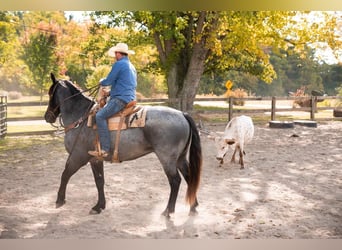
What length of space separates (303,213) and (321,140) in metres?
3.88

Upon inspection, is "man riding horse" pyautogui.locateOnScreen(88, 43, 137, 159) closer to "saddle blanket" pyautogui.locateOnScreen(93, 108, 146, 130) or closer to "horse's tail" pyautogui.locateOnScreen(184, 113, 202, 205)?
"saddle blanket" pyautogui.locateOnScreen(93, 108, 146, 130)

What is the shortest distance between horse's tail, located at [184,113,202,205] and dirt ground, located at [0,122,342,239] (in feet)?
0.74

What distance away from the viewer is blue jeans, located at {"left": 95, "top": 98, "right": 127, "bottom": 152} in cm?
382

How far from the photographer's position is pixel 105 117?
3830 millimetres

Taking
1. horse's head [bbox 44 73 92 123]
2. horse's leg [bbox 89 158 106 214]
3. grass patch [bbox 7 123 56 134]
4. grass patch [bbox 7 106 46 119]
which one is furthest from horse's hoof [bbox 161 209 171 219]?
grass patch [bbox 7 123 56 134]

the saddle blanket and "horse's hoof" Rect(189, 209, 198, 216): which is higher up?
the saddle blanket

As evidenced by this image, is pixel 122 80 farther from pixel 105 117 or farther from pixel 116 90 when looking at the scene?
pixel 105 117

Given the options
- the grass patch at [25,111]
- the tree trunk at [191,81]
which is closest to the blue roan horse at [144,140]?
the grass patch at [25,111]

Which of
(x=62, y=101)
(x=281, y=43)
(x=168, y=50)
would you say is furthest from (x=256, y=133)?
(x=62, y=101)

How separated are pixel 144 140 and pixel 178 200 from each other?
2.72 feet

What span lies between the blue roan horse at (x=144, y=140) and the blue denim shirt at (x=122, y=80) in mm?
279

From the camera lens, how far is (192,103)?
911cm

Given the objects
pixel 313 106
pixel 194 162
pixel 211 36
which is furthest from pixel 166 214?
pixel 313 106
